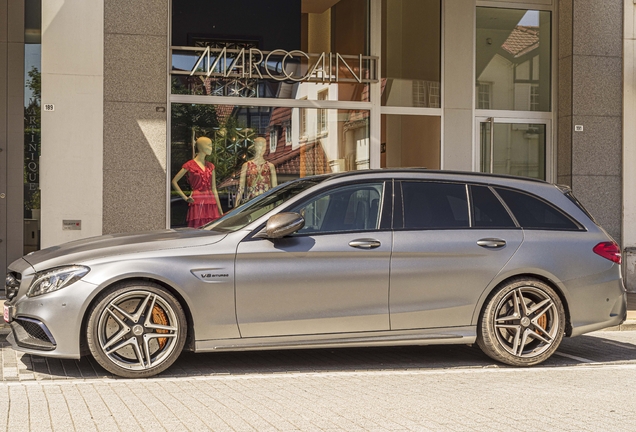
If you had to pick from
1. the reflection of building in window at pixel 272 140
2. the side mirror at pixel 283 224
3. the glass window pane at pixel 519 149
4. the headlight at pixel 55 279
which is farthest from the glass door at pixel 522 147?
the headlight at pixel 55 279

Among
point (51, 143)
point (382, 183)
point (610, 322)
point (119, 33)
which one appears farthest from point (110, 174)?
point (610, 322)

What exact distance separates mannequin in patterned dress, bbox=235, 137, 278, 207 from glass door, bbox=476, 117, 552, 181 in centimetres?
391

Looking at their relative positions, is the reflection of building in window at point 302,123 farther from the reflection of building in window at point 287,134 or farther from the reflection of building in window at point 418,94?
the reflection of building in window at point 418,94

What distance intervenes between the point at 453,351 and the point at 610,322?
1.51 meters

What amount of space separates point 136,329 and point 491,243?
3.08 m

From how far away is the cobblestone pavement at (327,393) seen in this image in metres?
5.52

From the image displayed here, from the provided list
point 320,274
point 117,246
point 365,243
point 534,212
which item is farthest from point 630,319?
point 117,246

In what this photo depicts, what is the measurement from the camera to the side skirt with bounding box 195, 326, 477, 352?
7.12m

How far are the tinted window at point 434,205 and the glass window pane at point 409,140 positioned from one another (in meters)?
6.06

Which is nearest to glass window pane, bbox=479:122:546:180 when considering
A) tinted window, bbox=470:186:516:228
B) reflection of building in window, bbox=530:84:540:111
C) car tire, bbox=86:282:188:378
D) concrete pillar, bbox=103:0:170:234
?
reflection of building in window, bbox=530:84:540:111

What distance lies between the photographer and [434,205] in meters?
7.84

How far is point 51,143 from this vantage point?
39.4 ft

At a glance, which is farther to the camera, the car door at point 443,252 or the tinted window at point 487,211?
the tinted window at point 487,211

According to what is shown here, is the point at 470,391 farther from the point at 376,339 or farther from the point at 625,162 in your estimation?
the point at 625,162
